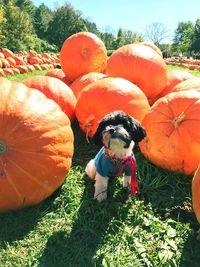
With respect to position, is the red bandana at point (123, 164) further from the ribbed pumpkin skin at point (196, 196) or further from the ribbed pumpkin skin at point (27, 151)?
the ribbed pumpkin skin at point (196, 196)

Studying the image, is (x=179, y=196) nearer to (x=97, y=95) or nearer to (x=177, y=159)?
(x=177, y=159)

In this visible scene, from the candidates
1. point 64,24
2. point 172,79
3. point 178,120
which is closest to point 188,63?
point 172,79

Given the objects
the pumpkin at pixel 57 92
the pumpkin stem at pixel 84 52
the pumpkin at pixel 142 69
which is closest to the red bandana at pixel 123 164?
the pumpkin at pixel 57 92

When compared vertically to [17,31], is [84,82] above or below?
above

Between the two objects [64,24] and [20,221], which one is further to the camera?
[64,24]

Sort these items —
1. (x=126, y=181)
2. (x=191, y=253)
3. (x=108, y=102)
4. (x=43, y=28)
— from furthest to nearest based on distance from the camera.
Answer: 1. (x=43, y=28)
2. (x=108, y=102)
3. (x=126, y=181)
4. (x=191, y=253)

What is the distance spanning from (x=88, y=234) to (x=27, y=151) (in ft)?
2.79

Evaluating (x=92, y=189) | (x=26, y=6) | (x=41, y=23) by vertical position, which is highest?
(x=92, y=189)

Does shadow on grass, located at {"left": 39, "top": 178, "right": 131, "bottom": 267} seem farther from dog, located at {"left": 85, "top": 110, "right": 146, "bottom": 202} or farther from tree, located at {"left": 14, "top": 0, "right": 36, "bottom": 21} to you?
tree, located at {"left": 14, "top": 0, "right": 36, "bottom": 21}

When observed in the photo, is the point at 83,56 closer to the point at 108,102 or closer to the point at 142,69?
the point at 142,69

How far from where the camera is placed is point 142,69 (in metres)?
4.95

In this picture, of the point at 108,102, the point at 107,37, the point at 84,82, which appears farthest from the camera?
the point at 107,37

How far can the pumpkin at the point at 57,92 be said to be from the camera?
14.6ft

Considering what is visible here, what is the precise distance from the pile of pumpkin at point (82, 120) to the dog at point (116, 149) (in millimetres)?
335
